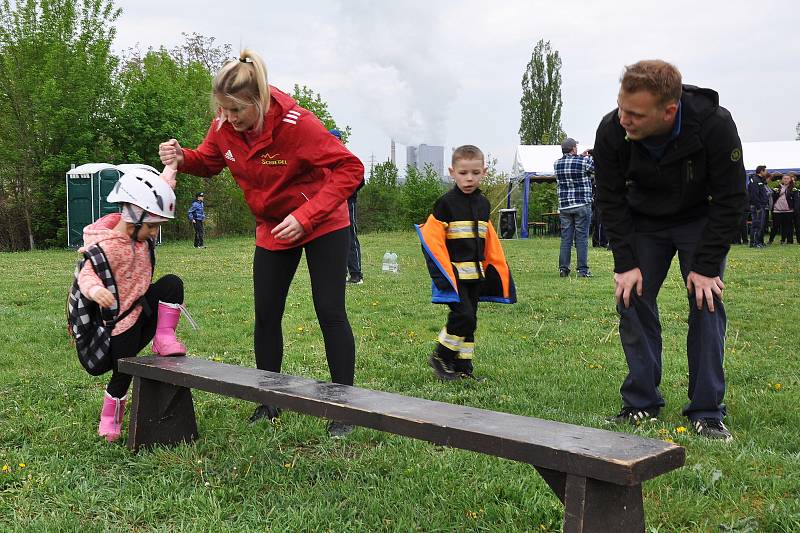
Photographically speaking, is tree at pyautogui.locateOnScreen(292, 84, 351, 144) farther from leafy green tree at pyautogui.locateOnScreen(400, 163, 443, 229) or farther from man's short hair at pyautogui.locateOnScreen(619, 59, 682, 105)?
man's short hair at pyautogui.locateOnScreen(619, 59, 682, 105)

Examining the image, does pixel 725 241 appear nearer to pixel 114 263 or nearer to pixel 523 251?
pixel 114 263

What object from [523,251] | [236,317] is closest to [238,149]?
[236,317]

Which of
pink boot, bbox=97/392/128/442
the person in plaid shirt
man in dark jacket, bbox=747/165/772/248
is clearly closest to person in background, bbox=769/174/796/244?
man in dark jacket, bbox=747/165/772/248

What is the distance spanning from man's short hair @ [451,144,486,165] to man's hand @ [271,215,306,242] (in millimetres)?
1856

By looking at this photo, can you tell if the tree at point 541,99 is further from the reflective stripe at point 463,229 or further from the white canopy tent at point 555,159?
the reflective stripe at point 463,229

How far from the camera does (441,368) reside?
519cm

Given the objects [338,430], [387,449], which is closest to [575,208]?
[338,430]

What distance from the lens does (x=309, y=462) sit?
349cm

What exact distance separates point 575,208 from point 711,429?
8.36 metres

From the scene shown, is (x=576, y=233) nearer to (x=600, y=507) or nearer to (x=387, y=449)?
(x=387, y=449)

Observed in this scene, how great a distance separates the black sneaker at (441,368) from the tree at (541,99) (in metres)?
51.5

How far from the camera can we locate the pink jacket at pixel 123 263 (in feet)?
12.3

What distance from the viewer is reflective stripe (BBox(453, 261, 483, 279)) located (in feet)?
17.3

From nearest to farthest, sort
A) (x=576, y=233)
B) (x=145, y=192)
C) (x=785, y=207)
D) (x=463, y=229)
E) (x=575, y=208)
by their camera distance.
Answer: (x=145, y=192) → (x=463, y=229) → (x=576, y=233) → (x=575, y=208) → (x=785, y=207)
